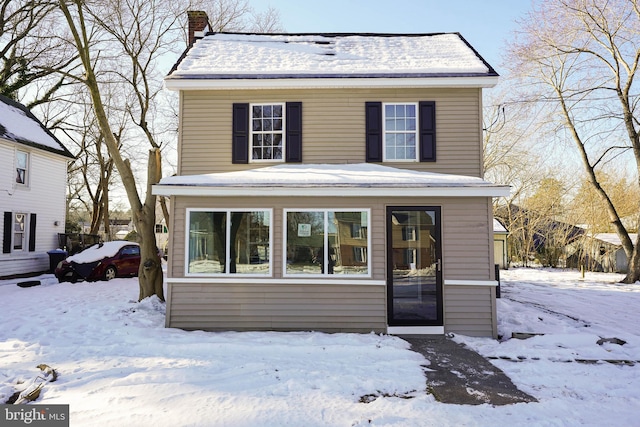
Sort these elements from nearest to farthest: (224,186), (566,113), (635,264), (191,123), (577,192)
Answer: (224,186), (191,123), (635,264), (566,113), (577,192)

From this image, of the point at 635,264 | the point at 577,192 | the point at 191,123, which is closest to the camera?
the point at 191,123

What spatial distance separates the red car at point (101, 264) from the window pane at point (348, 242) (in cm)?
996

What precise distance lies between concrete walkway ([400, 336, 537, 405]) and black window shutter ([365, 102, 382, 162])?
153 inches

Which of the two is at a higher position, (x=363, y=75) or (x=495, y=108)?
(x=495, y=108)

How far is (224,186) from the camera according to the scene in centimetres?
743

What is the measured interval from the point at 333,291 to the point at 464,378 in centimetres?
290

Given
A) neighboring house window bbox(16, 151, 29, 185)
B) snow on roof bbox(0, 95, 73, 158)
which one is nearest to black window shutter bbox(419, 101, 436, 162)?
snow on roof bbox(0, 95, 73, 158)

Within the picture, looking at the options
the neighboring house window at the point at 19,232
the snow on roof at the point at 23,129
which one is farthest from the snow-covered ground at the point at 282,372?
the snow on roof at the point at 23,129

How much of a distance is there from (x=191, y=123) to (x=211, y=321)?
423 cm

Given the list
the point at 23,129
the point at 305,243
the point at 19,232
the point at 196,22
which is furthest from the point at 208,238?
the point at 23,129

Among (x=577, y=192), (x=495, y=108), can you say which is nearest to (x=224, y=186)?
(x=495, y=108)

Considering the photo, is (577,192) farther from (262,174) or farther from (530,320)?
(262,174)

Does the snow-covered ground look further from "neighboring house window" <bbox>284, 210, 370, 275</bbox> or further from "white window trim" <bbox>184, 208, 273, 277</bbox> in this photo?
"neighboring house window" <bbox>284, 210, 370, 275</bbox>

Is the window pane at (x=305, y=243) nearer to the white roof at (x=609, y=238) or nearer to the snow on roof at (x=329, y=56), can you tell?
the snow on roof at (x=329, y=56)
